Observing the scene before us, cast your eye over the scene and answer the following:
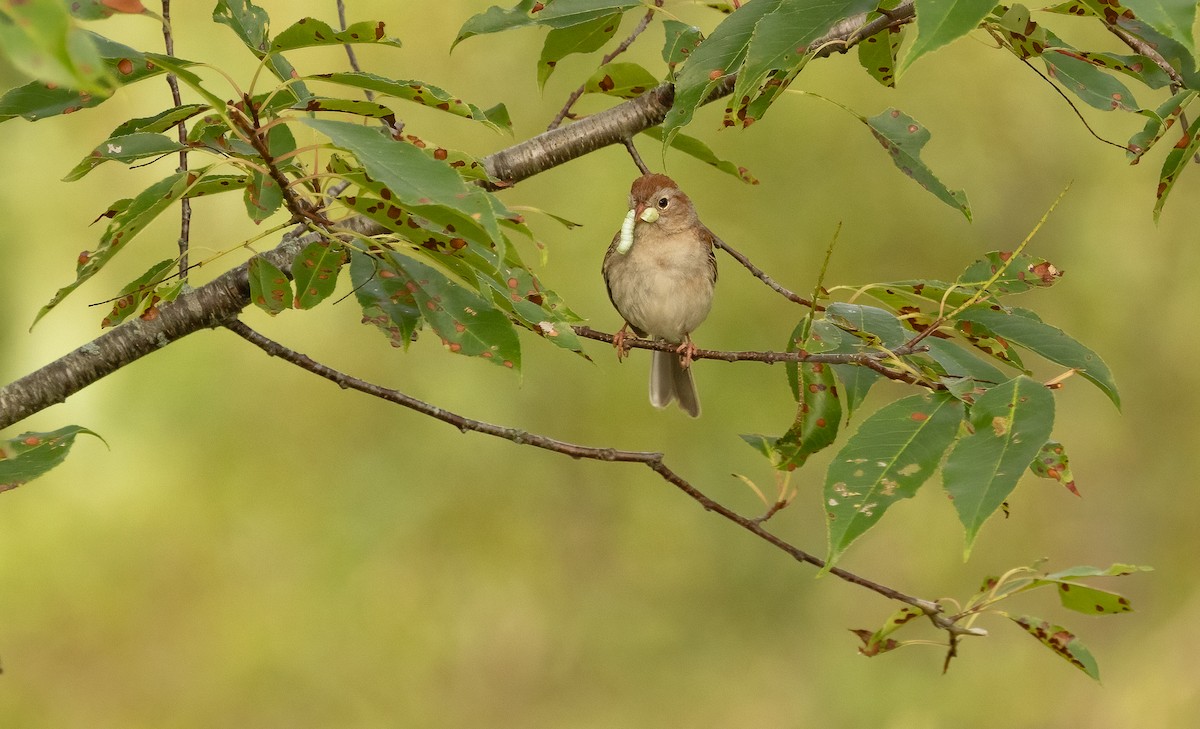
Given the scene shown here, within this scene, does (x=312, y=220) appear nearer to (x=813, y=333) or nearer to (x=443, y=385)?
(x=813, y=333)

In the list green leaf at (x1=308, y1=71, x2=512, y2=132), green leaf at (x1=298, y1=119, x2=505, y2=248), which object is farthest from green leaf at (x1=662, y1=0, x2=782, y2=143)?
green leaf at (x1=298, y1=119, x2=505, y2=248)

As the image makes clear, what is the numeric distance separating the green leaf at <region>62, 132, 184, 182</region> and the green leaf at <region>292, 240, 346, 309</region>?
1.00ft

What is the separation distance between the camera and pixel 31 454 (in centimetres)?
187

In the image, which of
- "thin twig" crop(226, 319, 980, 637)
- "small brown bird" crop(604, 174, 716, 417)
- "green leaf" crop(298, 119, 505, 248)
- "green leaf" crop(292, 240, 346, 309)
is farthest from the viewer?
"small brown bird" crop(604, 174, 716, 417)

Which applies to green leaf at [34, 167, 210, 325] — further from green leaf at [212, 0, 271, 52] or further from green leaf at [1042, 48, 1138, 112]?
green leaf at [1042, 48, 1138, 112]

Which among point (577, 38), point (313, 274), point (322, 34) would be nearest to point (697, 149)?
point (577, 38)

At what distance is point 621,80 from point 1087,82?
90cm

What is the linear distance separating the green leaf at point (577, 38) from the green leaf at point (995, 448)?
1.11 meters

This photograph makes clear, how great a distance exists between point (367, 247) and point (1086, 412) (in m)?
5.59

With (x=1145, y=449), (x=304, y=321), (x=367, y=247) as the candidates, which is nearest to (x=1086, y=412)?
(x=1145, y=449)

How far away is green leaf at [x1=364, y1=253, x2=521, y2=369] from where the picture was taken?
1.89m

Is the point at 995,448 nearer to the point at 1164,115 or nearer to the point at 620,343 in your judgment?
the point at 1164,115

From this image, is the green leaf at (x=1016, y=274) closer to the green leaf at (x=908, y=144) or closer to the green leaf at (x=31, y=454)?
the green leaf at (x=908, y=144)

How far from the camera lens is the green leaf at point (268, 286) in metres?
1.99
